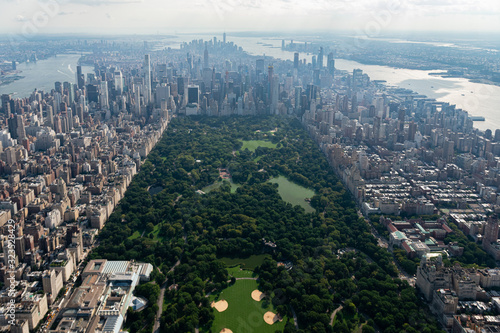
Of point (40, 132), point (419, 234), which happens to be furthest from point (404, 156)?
point (40, 132)

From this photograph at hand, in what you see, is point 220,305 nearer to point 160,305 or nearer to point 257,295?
point 257,295

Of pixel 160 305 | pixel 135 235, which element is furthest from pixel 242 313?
pixel 135 235

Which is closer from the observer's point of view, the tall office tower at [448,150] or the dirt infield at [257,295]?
the dirt infield at [257,295]

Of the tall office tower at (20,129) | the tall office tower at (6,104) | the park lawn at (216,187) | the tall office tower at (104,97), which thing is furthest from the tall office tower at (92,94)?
the park lawn at (216,187)

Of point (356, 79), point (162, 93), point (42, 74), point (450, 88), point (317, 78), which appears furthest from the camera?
point (42, 74)

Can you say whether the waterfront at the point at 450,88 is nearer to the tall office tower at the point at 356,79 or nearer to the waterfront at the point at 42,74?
the tall office tower at the point at 356,79

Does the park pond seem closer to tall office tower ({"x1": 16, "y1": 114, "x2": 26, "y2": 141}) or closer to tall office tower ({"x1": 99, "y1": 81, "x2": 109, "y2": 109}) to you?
tall office tower ({"x1": 16, "y1": 114, "x2": 26, "y2": 141})

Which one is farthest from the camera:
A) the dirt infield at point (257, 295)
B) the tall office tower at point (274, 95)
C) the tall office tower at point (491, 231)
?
the tall office tower at point (274, 95)
